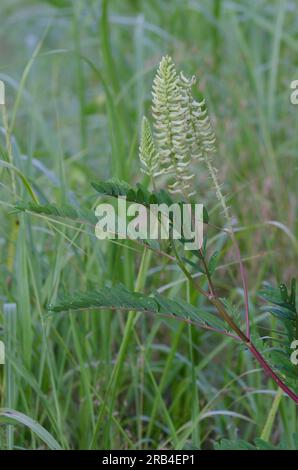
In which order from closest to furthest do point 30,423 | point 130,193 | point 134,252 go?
1. point 130,193
2. point 30,423
3. point 134,252

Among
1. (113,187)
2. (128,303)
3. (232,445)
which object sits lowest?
(232,445)

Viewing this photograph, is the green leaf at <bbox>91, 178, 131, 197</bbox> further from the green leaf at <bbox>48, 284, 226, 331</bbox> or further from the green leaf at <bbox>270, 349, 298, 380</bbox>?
the green leaf at <bbox>270, 349, 298, 380</bbox>

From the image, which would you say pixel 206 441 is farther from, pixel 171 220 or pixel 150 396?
pixel 171 220

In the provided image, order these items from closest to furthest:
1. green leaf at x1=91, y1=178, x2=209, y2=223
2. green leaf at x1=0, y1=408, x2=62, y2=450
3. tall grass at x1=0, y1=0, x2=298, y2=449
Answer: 1. green leaf at x1=91, y1=178, x2=209, y2=223
2. green leaf at x1=0, y1=408, x2=62, y2=450
3. tall grass at x1=0, y1=0, x2=298, y2=449

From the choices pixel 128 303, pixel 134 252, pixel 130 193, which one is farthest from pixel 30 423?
pixel 134 252

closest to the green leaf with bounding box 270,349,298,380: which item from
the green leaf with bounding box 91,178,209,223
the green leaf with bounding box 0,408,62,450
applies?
the green leaf with bounding box 91,178,209,223

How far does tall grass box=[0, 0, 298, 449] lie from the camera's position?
1159 millimetres

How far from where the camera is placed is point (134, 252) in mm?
1417

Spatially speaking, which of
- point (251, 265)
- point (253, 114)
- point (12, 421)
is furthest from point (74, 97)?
point (12, 421)

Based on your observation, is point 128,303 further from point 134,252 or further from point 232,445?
point 134,252

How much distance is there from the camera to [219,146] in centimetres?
185
